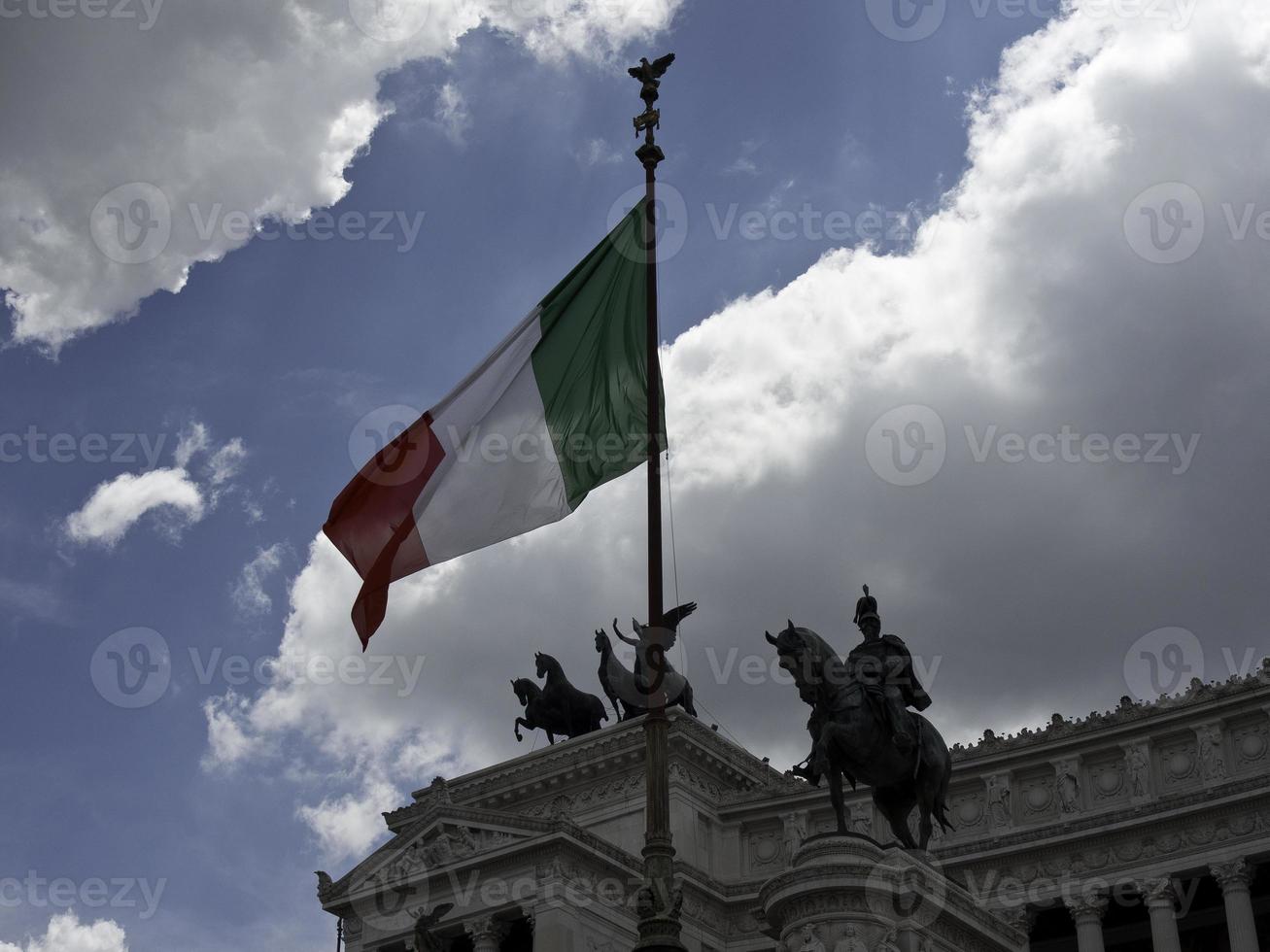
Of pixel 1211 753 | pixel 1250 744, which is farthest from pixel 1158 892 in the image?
pixel 1250 744

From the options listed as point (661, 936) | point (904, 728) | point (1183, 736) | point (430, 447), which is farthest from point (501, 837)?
point (661, 936)

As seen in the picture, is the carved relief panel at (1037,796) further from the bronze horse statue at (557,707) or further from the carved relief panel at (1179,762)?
the bronze horse statue at (557,707)

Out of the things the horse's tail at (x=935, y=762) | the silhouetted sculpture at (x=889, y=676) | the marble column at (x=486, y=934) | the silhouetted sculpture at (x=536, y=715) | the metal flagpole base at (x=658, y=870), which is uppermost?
the silhouetted sculpture at (x=536, y=715)

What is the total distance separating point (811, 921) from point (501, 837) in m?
29.1

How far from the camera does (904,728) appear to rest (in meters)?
26.8

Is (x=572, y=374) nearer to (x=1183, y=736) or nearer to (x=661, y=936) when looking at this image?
(x=661, y=936)

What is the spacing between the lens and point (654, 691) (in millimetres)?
18562

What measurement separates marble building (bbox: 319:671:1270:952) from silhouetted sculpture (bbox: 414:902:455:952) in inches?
33.3

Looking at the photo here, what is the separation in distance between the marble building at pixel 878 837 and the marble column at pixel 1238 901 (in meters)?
0.05

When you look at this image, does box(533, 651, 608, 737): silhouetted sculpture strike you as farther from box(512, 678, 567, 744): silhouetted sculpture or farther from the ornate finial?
the ornate finial

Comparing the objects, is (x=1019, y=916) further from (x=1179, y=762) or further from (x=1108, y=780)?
(x=1179, y=762)

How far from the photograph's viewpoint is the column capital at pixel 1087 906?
4600 cm

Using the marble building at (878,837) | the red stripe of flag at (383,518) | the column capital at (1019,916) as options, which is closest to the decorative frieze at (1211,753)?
the marble building at (878,837)

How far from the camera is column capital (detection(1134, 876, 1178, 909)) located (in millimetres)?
45125
